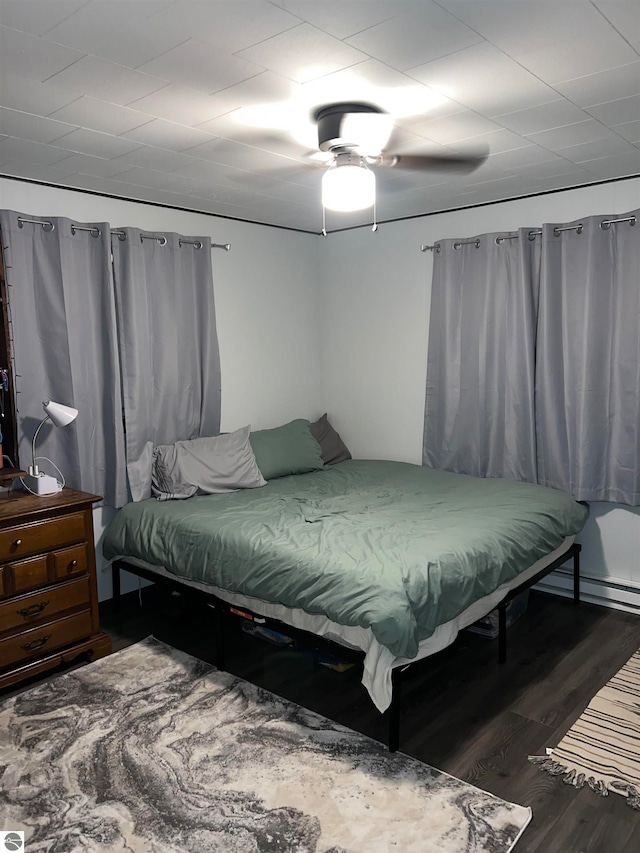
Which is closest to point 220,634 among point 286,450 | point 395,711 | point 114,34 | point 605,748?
point 395,711

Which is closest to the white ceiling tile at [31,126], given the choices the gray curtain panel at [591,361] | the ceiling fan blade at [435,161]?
the ceiling fan blade at [435,161]

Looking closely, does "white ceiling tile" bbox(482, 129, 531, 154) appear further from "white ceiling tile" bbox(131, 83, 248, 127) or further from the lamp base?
the lamp base

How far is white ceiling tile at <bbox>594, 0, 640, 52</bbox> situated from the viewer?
165 centimetres

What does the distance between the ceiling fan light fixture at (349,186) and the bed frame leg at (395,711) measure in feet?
6.00

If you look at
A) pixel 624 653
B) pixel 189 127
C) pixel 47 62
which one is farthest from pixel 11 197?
pixel 624 653

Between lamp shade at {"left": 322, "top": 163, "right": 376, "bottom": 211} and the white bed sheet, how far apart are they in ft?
5.50

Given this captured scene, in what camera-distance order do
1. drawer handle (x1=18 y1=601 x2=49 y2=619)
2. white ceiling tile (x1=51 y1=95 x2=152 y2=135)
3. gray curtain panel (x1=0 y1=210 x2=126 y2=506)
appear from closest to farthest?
white ceiling tile (x1=51 y1=95 x2=152 y2=135) → drawer handle (x1=18 y1=601 x2=49 y2=619) → gray curtain panel (x1=0 y1=210 x2=126 y2=506)

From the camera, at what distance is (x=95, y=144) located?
2723 millimetres

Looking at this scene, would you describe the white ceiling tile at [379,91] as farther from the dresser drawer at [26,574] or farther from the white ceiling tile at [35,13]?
the dresser drawer at [26,574]

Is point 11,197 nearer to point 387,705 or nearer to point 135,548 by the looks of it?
point 135,548

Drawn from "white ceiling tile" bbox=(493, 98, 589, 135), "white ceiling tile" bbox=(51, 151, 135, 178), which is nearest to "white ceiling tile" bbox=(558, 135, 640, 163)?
"white ceiling tile" bbox=(493, 98, 589, 135)

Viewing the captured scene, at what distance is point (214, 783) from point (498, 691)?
4.27 ft

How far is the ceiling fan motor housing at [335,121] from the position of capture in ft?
7.51

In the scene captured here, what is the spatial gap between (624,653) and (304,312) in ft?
10.4
